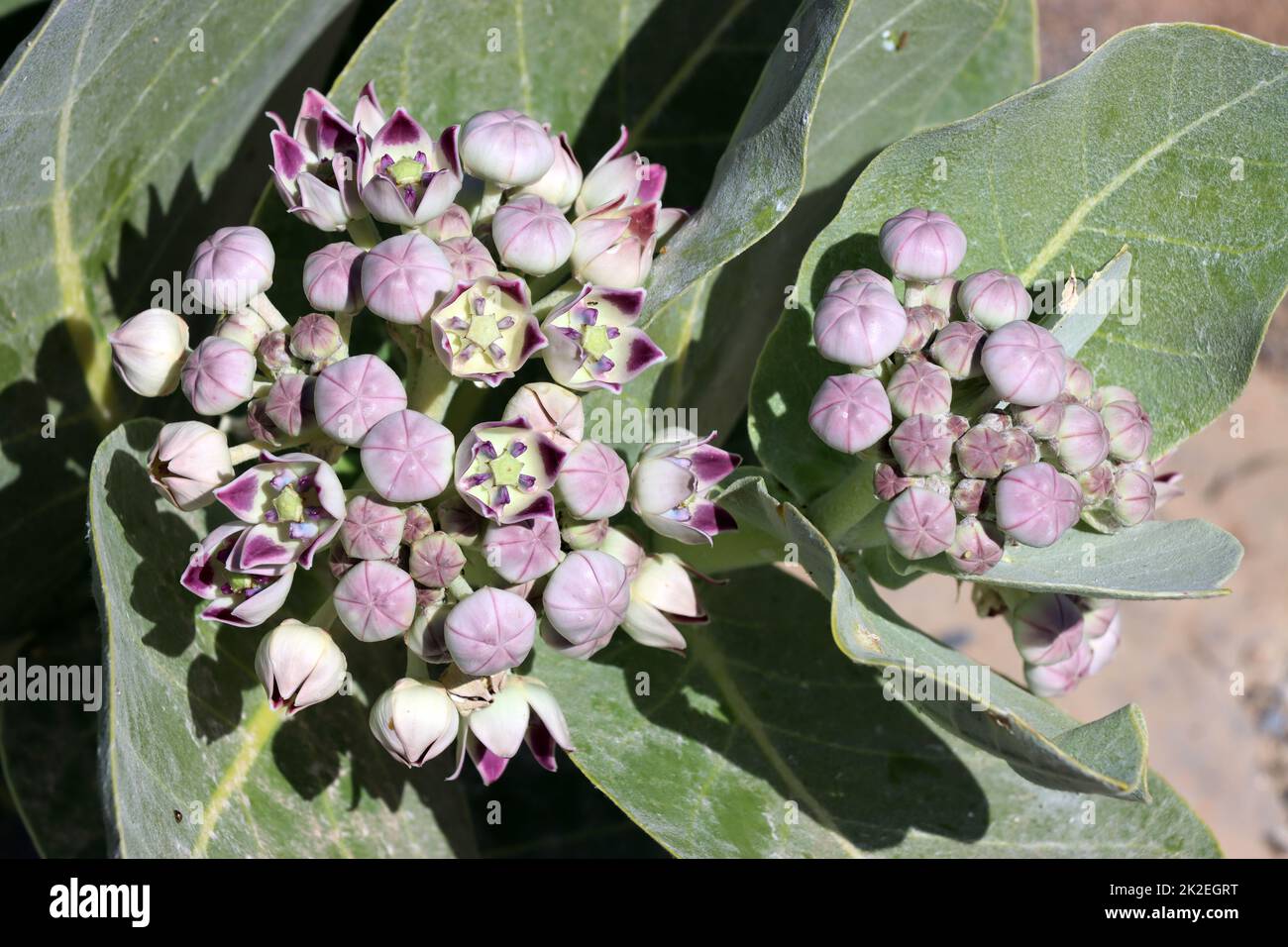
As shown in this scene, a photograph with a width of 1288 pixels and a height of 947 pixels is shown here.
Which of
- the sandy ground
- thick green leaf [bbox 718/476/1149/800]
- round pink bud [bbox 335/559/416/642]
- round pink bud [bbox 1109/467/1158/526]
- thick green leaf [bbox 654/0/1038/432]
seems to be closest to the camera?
thick green leaf [bbox 718/476/1149/800]

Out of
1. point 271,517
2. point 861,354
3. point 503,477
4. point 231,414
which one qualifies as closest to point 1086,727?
point 861,354

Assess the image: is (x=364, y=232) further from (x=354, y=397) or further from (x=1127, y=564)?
(x=1127, y=564)

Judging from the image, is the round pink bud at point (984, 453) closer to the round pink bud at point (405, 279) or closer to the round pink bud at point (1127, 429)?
the round pink bud at point (1127, 429)

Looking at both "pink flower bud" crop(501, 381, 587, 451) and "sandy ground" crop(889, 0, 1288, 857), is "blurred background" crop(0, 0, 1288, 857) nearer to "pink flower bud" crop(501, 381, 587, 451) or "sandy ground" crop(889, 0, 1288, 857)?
"sandy ground" crop(889, 0, 1288, 857)

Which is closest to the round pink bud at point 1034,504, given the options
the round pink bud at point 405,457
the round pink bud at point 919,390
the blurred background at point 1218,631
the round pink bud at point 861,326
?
the round pink bud at point 919,390

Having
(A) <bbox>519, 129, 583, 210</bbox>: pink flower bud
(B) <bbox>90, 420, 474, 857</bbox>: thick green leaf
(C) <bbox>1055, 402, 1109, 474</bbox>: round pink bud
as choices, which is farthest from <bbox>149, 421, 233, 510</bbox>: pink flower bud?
(C) <bbox>1055, 402, 1109, 474</bbox>: round pink bud

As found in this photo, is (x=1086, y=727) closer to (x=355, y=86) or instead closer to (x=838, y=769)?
(x=838, y=769)
